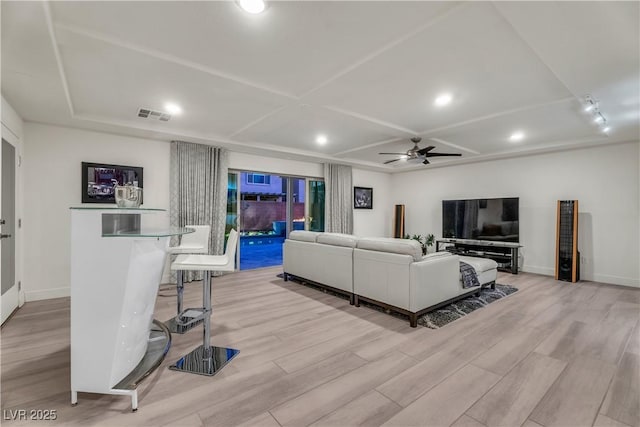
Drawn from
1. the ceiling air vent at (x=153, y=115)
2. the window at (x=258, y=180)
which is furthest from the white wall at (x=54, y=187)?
the window at (x=258, y=180)

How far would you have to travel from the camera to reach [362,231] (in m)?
7.77

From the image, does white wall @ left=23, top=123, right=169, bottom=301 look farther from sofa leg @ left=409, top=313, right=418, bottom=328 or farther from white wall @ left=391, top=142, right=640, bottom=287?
white wall @ left=391, top=142, right=640, bottom=287

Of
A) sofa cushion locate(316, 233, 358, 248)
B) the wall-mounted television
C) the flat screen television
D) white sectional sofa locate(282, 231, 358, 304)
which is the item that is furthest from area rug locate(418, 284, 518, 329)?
the wall-mounted television

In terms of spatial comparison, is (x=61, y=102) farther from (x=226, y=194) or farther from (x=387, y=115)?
(x=387, y=115)

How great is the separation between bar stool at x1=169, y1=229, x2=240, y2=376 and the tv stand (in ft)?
18.1

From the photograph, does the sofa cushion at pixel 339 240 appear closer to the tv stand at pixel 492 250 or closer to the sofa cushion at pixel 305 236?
the sofa cushion at pixel 305 236

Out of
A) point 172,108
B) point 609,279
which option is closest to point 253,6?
point 172,108

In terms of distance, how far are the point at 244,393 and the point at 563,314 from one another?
12.1 ft

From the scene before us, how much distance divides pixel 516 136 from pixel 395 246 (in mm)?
3348

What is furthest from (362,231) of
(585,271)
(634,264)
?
(634,264)

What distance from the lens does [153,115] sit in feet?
12.1

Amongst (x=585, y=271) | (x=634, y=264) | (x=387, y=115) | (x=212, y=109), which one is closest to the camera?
(x=212, y=109)

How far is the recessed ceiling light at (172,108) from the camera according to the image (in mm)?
3384

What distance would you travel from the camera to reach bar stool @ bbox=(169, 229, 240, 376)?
2.10 metres
